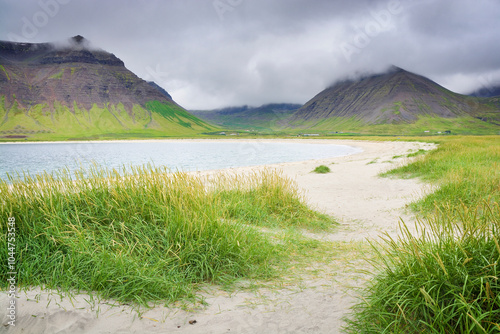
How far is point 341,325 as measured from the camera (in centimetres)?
283

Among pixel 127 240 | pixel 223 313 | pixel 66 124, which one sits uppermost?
pixel 66 124

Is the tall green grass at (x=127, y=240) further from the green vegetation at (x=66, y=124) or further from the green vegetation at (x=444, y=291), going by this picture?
the green vegetation at (x=66, y=124)

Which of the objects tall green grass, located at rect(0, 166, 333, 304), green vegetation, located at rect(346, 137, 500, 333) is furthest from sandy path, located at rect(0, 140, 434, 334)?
green vegetation, located at rect(346, 137, 500, 333)

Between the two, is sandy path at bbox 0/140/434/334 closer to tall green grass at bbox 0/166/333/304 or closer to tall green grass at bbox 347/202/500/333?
tall green grass at bbox 0/166/333/304

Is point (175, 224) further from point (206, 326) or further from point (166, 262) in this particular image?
point (206, 326)

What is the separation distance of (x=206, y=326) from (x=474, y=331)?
2283 mm

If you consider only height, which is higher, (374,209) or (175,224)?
(175,224)

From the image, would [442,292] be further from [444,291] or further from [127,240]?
[127,240]

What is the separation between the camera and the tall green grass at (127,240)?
3402mm

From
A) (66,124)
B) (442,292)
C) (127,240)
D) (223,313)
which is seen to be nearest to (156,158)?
(127,240)

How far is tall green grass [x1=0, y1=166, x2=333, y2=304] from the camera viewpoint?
3.40 metres

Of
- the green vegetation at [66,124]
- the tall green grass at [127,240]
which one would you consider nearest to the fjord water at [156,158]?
the tall green grass at [127,240]

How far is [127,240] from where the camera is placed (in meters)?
4.15

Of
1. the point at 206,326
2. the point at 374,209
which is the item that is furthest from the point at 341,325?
the point at 374,209
